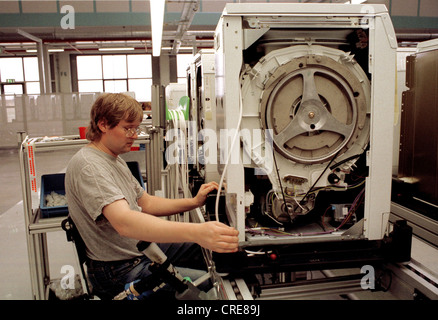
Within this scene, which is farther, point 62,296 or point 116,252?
point 62,296

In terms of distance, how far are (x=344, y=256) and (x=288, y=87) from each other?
75 cm

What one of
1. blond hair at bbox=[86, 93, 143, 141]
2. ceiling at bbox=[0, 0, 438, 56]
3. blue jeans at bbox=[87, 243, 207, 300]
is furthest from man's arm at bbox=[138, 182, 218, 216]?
ceiling at bbox=[0, 0, 438, 56]

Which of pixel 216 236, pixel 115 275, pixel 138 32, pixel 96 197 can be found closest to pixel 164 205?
pixel 115 275

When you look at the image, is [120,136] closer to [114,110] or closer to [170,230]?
[114,110]

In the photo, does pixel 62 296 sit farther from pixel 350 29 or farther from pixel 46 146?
pixel 350 29

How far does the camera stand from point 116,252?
161 centimetres

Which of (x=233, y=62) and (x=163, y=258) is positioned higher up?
(x=233, y=62)

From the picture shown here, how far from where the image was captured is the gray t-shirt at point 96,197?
1.44 m

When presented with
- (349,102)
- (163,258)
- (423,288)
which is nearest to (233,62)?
(349,102)

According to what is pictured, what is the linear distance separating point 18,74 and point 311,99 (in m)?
15.5

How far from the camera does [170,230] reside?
1342 millimetres

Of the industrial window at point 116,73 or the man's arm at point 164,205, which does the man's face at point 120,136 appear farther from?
the industrial window at point 116,73

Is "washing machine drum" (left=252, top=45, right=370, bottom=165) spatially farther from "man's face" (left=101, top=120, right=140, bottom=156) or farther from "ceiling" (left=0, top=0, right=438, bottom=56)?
"ceiling" (left=0, top=0, right=438, bottom=56)

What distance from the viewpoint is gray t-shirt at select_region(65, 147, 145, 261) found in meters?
1.44
